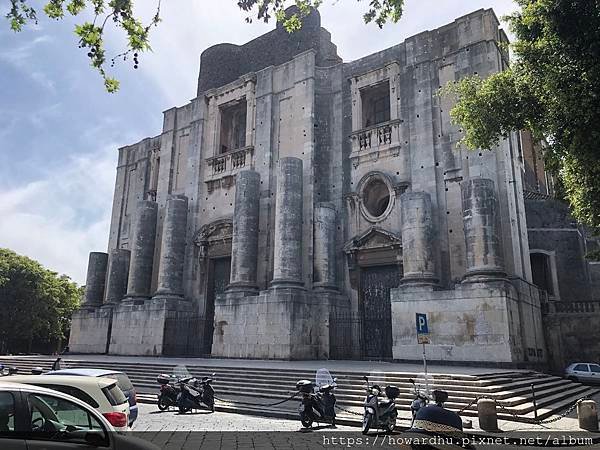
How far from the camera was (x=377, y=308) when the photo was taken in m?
20.3

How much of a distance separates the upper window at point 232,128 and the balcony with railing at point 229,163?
132cm

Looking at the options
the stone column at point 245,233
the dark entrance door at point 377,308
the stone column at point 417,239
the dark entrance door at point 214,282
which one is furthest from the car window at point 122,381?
the dark entrance door at point 214,282

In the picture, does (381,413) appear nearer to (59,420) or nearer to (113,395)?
(113,395)

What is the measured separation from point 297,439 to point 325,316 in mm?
11754

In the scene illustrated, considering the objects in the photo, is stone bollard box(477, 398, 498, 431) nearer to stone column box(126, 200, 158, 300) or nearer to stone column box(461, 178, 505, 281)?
stone column box(461, 178, 505, 281)

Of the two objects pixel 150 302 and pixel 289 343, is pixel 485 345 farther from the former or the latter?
pixel 150 302

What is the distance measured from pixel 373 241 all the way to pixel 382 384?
8823mm

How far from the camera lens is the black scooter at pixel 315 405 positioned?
30.5ft

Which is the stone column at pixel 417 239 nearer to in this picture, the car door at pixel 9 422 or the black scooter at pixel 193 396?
the black scooter at pixel 193 396

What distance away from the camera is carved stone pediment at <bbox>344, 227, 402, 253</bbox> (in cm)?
2005

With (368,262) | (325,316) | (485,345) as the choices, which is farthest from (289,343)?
(485,345)

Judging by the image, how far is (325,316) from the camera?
19875 millimetres

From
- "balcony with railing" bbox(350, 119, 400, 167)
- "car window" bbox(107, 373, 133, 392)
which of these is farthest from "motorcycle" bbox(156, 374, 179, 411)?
"balcony with railing" bbox(350, 119, 400, 167)

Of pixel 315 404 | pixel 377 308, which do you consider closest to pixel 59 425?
pixel 315 404
